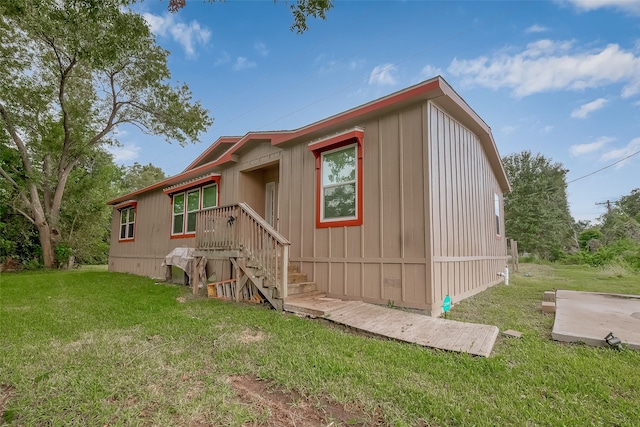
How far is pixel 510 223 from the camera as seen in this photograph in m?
22.2

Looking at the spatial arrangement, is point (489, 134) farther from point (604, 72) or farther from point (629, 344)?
point (604, 72)

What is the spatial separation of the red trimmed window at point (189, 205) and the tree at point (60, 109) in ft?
19.5

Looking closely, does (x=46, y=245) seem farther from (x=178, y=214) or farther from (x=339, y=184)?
(x=339, y=184)

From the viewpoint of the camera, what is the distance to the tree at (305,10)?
4.22 meters

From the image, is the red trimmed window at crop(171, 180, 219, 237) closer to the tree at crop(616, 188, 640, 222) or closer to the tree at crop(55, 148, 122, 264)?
the tree at crop(55, 148, 122, 264)

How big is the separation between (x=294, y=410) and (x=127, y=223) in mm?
13319

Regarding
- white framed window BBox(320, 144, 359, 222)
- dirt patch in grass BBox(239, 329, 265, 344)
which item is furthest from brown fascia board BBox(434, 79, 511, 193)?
dirt patch in grass BBox(239, 329, 265, 344)

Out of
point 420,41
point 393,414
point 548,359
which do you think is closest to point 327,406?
point 393,414

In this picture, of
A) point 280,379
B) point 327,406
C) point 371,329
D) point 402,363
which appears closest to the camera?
point 327,406

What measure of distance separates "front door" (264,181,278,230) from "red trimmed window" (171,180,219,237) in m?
1.51

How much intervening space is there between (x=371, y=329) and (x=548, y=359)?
1671 millimetres

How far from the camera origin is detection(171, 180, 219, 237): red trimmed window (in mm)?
8805

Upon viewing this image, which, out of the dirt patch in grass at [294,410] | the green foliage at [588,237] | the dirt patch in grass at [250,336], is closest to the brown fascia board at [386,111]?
the dirt patch in grass at [250,336]

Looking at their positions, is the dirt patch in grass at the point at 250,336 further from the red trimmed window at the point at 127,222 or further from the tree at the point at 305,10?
the red trimmed window at the point at 127,222
